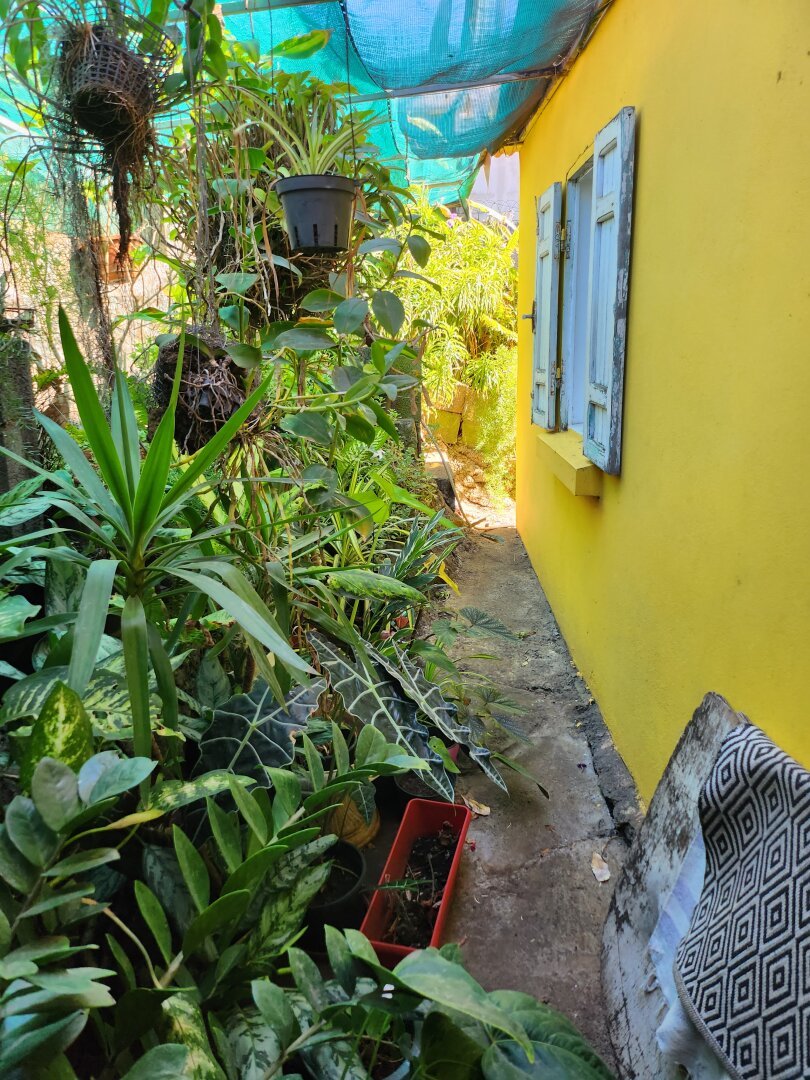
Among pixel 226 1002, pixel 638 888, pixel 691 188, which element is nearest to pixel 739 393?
pixel 691 188

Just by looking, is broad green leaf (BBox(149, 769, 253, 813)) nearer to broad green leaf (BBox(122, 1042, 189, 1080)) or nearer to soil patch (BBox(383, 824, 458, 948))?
broad green leaf (BBox(122, 1042, 189, 1080))

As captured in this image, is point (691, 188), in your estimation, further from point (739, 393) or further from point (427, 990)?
point (427, 990)

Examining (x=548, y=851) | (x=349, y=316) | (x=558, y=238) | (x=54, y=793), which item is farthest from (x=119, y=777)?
(x=558, y=238)

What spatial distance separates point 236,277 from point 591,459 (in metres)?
1.39

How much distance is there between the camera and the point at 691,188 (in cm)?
159

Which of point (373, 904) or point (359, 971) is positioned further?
point (373, 904)

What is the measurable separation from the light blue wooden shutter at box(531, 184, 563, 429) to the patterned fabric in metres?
2.43

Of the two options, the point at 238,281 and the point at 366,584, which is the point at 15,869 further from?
the point at 238,281

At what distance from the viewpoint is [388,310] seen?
5.29 ft

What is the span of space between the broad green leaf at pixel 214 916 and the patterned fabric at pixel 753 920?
0.63 m

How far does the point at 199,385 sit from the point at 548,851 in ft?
4.96

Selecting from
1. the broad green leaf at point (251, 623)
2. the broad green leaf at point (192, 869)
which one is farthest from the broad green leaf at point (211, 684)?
the broad green leaf at point (251, 623)

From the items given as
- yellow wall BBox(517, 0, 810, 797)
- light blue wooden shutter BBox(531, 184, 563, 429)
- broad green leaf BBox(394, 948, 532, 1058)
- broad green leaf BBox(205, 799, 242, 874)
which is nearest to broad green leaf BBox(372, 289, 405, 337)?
yellow wall BBox(517, 0, 810, 797)

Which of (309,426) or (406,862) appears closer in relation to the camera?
(309,426)
